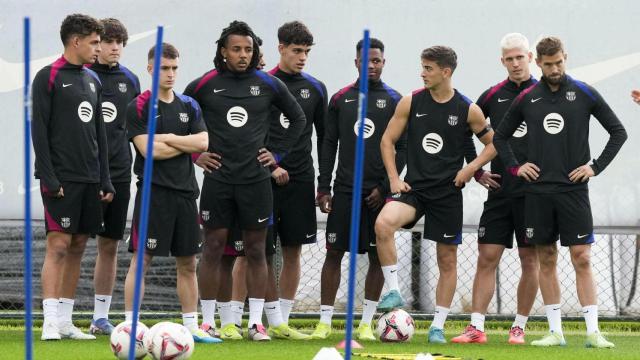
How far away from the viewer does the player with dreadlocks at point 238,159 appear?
353 inches

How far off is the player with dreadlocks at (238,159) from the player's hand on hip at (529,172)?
5.55ft

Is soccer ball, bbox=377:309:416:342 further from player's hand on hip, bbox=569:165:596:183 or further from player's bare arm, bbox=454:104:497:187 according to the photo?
player's hand on hip, bbox=569:165:596:183

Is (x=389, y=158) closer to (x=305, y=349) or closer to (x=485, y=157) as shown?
(x=485, y=157)

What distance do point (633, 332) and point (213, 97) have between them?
Answer: 4.43 metres

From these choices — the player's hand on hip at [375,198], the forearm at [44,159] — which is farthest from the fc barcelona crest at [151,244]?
the player's hand on hip at [375,198]

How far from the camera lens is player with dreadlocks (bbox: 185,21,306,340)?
353 inches

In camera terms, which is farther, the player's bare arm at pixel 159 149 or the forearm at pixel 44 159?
the player's bare arm at pixel 159 149

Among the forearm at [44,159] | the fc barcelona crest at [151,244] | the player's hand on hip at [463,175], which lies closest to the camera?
the forearm at [44,159]

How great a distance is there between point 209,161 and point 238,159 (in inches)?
8.1

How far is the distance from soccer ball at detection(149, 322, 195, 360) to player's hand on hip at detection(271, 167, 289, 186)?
2604 mm

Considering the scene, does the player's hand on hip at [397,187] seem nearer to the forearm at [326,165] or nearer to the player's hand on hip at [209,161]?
the forearm at [326,165]

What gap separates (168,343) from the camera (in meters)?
6.88

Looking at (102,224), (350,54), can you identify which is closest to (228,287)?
(102,224)

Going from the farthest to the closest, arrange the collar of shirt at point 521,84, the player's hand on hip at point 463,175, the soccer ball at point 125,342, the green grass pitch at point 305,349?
1. the collar of shirt at point 521,84
2. the player's hand on hip at point 463,175
3. the green grass pitch at point 305,349
4. the soccer ball at point 125,342
